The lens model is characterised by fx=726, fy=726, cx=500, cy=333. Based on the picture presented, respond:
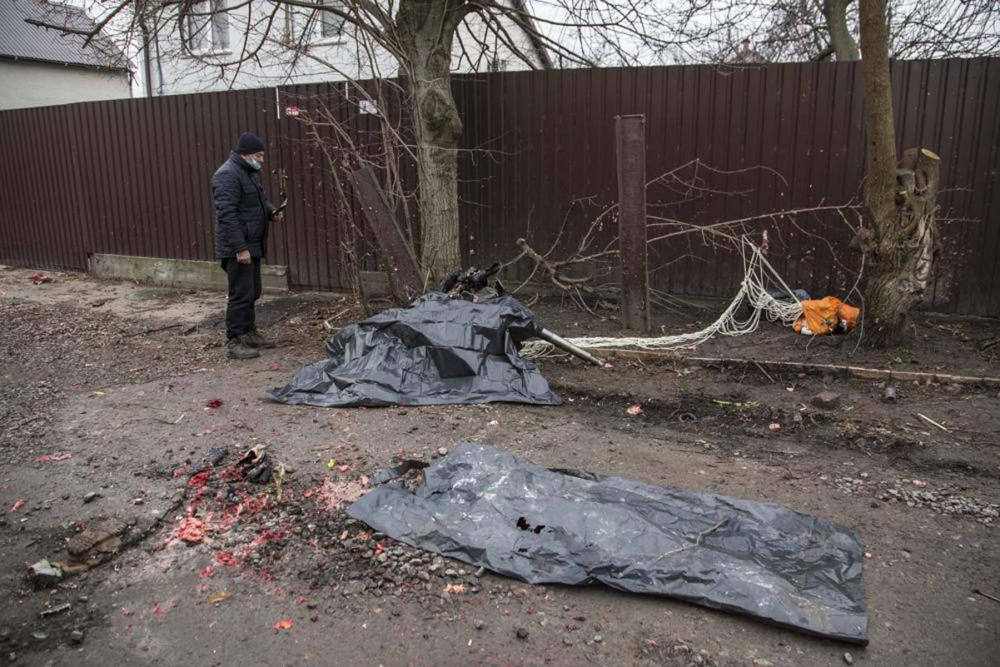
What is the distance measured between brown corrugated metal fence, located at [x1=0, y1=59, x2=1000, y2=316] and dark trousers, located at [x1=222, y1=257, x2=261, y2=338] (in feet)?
5.54

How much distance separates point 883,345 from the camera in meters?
5.89

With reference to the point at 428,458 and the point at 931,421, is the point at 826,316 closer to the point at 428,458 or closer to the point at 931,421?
the point at 931,421

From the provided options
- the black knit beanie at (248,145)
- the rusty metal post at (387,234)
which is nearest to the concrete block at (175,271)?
the rusty metal post at (387,234)

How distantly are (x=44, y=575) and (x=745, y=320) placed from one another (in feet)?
19.6

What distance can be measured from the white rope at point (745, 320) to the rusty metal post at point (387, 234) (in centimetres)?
150

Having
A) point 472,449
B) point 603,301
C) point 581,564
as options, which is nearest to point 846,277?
point 603,301

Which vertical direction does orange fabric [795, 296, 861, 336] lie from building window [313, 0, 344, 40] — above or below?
below

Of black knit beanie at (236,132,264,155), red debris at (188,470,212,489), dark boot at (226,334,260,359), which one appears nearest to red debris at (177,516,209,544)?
red debris at (188,470,212,489)

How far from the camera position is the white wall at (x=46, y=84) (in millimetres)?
18058

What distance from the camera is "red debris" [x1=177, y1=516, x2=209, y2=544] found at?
3.40 m

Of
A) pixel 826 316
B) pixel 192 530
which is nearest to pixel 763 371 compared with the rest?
pixel 826 316

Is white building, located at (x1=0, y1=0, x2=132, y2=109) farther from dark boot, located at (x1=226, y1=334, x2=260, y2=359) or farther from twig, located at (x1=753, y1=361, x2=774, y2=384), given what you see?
twig, located at (x1=753, y1=361, x2=774, y2=384)

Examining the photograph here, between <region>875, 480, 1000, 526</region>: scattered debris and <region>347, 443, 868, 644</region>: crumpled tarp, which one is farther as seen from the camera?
<region>875, 480, 1000, 526</region>: scattered debris

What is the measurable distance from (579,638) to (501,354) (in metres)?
2.90
